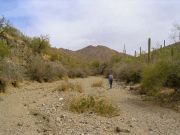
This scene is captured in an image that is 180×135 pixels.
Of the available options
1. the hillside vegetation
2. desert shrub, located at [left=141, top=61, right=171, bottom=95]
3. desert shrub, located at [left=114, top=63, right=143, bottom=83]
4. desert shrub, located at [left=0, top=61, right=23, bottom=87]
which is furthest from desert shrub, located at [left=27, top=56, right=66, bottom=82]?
desert shrub, located at [left=141, top=61, right=171, bottom=95]

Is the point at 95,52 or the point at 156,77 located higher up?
the point at 95,52

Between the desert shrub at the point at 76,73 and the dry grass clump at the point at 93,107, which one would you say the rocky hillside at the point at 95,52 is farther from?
the dry grass clump at the point at 93,107

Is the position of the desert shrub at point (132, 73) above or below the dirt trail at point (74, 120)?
above

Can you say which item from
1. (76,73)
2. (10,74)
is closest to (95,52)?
(76,73)

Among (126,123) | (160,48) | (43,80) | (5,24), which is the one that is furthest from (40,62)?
(126,123)

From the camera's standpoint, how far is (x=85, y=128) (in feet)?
60.0

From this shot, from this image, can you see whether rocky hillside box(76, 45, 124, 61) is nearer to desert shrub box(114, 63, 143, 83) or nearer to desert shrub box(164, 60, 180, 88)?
desert shrub box(114, 63, 143, 83)

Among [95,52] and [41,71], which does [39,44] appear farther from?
[95,52]

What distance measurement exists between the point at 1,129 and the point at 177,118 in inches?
367

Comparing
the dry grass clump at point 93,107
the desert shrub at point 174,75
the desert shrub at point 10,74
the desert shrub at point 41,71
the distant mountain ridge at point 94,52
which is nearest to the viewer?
the dry grass clump at point 93,107

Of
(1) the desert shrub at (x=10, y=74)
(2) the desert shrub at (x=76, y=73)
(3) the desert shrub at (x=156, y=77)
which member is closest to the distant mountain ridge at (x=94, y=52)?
(2) the desert shrub at (x=76, y=73)

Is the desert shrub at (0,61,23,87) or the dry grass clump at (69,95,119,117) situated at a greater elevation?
the desert shrub at (0,61,23,87)

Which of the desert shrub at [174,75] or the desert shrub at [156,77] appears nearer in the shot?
the desert shrub at [174,75]

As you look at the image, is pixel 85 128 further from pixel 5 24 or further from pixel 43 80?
pixel 43 80
